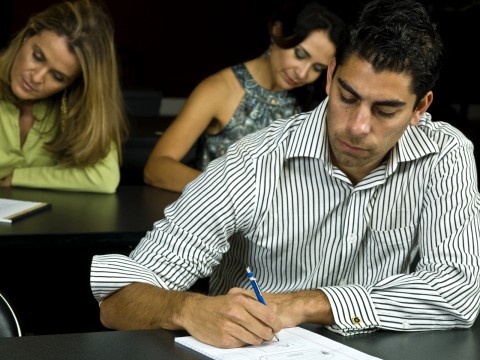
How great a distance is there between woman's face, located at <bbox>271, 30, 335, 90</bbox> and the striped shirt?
3.94 ft

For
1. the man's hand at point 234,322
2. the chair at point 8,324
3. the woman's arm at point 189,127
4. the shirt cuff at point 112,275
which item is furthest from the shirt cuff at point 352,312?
the woman's arm at point 189,127

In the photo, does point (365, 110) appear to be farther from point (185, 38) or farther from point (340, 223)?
point (185, 38)

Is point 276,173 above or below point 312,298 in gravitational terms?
above

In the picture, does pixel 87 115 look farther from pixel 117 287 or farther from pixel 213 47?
pixel 213 47

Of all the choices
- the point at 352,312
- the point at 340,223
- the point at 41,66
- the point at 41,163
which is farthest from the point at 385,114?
the point at 41,163

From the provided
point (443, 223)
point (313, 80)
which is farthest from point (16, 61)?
point (443, 223)

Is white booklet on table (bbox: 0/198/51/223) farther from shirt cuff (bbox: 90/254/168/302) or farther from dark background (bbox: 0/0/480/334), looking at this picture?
dark background (bbox: 0/0/480/334)

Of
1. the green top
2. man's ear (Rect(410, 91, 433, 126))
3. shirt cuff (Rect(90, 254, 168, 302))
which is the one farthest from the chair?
the green top

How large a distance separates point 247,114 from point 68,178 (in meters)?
0.79

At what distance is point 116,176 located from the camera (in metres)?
3.22

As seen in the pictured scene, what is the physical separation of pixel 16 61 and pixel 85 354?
196 centimetres

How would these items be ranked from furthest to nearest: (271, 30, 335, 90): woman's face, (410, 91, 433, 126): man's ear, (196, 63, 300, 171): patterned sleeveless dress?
(196, 63, 300, 171): patterned sleeveless dress, (271, 30, 335, 90): woman's face, (410, 91, 433, 126): man's ear

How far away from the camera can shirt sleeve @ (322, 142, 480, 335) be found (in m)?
1.82

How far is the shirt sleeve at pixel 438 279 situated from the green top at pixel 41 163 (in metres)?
1.40
